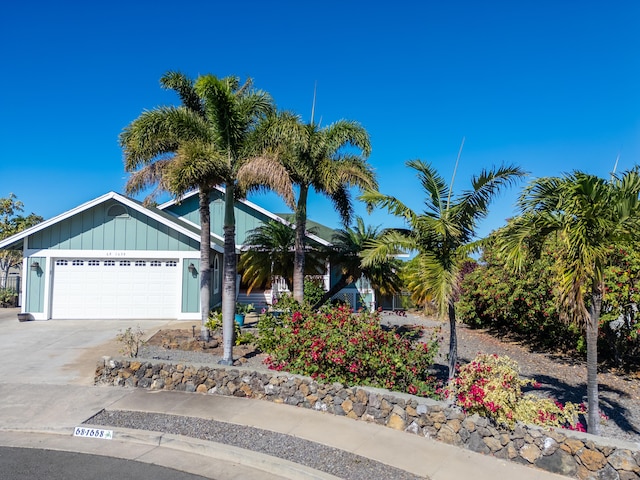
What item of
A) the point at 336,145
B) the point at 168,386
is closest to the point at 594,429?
the point at 168,386

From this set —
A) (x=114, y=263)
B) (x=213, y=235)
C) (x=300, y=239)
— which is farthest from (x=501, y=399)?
(x=213, y=235)

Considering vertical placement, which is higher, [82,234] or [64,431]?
[82,234]

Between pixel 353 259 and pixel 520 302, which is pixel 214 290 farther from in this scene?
pixel 520 302

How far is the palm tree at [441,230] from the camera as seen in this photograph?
24.5ft

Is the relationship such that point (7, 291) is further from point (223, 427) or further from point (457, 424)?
point (457, 424)

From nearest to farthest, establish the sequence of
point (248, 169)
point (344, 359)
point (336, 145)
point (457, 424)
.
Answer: point (457, 424) < point (344, 359) < point (248, 169) < point (336, 145)

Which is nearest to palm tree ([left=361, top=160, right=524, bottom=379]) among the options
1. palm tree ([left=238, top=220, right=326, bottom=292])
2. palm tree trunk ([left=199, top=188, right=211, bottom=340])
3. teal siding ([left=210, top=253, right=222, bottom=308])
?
palm tree trunk ([left=199, top=188, right=211, bottom=340])

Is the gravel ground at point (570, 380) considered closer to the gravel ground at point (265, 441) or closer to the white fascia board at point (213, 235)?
the gravel ground at point (265, 441)

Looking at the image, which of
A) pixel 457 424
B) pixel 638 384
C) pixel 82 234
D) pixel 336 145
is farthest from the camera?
pixel 82 234

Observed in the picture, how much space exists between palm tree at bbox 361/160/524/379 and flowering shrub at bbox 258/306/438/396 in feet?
2.18

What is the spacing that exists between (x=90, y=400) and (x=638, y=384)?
32.4 feet

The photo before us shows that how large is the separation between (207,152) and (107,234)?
10011 millimetres

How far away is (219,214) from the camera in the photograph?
21.6m

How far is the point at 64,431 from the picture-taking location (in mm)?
6727
